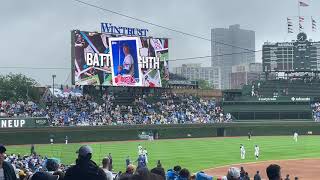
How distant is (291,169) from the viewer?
3406cm

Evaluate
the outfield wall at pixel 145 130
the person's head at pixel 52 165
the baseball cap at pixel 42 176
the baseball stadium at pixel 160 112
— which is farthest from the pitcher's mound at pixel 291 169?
the outfield wall at pixel 145 130

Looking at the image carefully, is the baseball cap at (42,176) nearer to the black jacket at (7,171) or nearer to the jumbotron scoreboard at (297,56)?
the black jacket at (7,171)

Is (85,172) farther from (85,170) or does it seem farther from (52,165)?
(52,165)

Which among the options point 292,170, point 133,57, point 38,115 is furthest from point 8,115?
point 292,170

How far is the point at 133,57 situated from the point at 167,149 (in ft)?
63.6

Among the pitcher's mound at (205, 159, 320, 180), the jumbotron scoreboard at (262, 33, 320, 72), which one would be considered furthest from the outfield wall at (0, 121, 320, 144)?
the pitcher's mound at (205, 159, 320, 180)

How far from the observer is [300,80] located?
260 feet

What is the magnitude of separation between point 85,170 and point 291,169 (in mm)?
30137

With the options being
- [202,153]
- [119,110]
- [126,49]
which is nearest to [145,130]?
[119,110]

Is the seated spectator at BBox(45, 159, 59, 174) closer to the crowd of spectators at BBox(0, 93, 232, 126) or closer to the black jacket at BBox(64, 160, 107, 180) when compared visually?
the black jacket at BBox(64, 160, 107, 180)

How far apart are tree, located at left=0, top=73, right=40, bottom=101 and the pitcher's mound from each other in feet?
195

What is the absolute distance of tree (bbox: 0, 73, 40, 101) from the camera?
93125 mm

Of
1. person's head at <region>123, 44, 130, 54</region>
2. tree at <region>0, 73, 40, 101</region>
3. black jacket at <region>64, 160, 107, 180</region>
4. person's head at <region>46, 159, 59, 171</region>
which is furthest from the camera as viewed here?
tree at <region>0, 73, 40, 101</region>

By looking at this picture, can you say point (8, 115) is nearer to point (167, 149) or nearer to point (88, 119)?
point (88, 119)
